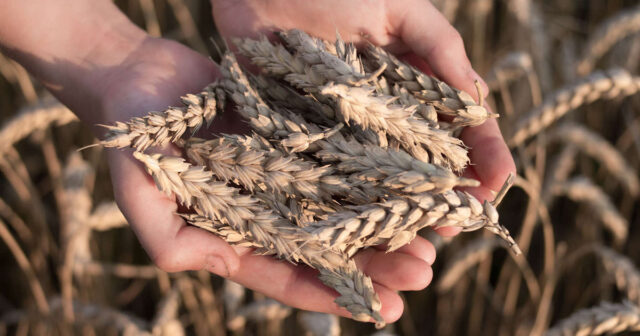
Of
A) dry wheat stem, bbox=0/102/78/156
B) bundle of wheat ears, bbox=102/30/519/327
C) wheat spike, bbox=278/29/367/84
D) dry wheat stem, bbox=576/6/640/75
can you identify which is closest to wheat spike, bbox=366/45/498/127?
bundle of wheat ears, bbox=102/30/519/327

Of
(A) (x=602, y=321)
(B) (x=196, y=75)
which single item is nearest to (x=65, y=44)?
(B) (x=196, y=75)

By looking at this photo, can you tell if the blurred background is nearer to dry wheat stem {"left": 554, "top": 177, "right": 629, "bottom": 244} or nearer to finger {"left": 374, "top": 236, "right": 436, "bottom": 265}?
dry wheat stem {"left": 554, "top": 177, "right": 629, "bottom": 244}

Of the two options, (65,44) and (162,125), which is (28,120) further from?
(162,125)

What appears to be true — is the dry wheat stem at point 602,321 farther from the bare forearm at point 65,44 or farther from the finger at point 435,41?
the bare forearm at point 65,44

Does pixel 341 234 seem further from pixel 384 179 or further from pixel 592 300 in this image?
pixel 592 300

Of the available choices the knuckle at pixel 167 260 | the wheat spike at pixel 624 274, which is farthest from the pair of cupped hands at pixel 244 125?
the wheat spike at pixel 624 274

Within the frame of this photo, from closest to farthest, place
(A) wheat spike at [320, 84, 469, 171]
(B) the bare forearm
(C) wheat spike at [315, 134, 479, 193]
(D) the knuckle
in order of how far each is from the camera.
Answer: (C) wheat spike at [315, 134, 479, 193] → (A) wheat spike at [320, 84, 469, 171] → (D) the knuckle → (B) the bare forearm
